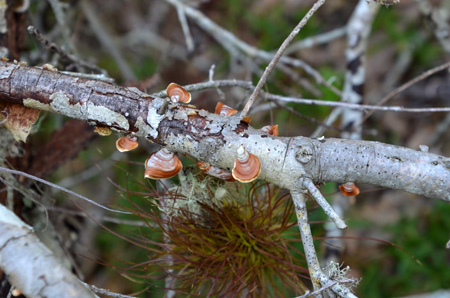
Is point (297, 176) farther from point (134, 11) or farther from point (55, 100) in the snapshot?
point (134, 11)

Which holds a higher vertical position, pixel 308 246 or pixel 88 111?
pixel 88 111

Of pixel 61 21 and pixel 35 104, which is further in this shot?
pixel 61 21

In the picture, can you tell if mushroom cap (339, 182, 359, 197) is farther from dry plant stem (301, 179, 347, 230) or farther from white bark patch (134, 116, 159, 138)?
white bark patch (134, 116, 159, 138)

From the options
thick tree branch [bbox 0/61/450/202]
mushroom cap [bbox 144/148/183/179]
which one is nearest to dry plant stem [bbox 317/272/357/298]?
thick tree branch [bbox 0/61/450/202]

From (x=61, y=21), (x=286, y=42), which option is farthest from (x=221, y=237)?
(x=61, y=21)

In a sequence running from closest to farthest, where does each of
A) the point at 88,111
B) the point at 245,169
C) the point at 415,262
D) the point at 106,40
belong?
the point at 245,169 → the point at 88,111 → the point at 415,262 → the point at 106,40

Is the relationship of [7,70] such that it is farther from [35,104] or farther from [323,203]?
[323,203]
